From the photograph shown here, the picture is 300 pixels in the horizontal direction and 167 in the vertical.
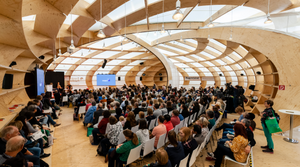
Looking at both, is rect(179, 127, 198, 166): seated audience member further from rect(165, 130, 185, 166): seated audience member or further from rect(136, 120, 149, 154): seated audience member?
rect(136, 120, 149, 154): seated audience member

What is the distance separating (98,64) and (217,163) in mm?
21761

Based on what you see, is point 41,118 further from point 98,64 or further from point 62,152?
point 98,64

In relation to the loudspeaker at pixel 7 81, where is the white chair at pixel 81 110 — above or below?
below

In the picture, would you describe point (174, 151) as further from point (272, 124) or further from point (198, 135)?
point (272, 124)

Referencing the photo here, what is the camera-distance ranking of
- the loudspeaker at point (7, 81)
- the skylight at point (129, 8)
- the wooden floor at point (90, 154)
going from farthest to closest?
the skylight at point (129, 8) → the loudspeaker at point (7, 81) → the wooden floor at point (90, 154)

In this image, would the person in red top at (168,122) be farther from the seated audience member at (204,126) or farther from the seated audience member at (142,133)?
the seated audience member at (142,133)

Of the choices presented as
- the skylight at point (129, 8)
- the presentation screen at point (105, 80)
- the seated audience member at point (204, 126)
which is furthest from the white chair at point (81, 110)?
the presentation screen at point (105, 80)

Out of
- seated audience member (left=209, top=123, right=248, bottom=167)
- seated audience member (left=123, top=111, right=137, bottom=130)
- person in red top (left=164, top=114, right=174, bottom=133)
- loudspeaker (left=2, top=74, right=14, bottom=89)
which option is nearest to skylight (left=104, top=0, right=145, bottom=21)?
seated audience member (left=123, top=111, right=137, bottom=130)

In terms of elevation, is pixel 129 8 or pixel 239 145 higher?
pixel 129 8

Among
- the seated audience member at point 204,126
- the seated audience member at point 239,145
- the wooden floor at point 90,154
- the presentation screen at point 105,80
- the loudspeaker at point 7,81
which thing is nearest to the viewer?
the seated audience member at point 239,145

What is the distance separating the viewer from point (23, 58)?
7555 mm

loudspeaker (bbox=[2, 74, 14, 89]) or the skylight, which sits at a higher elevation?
the skylight

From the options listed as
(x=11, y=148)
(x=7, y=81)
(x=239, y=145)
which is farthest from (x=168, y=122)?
(x=7, y=81)

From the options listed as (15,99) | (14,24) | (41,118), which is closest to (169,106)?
(41,118)
